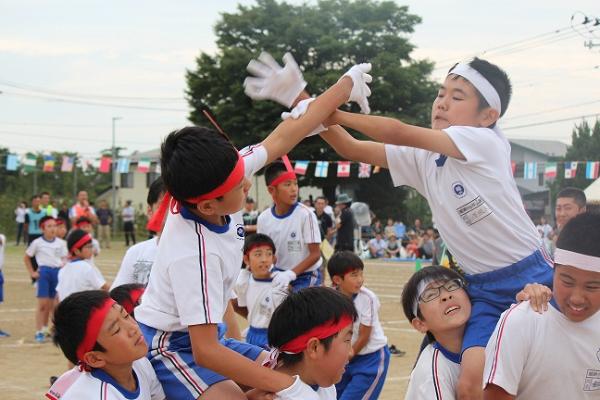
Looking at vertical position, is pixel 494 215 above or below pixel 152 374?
above

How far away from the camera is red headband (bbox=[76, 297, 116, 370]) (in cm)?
372

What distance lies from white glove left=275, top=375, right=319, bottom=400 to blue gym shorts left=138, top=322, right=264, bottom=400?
12.5 inches

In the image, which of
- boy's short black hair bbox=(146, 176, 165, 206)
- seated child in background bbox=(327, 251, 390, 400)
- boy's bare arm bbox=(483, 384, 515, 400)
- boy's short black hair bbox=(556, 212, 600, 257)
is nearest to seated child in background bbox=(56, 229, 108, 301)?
seated child in background bbox=(327, 251, 390, 400)

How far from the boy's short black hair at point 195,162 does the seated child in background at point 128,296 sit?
1436mm

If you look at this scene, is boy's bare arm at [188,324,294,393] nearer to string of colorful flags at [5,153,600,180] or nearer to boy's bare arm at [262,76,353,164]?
boy's bare arm at [262,76,353,164]

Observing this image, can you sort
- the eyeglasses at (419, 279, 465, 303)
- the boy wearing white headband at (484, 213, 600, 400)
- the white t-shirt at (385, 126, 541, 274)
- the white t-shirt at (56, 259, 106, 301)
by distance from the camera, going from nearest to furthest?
1. the boy wearing white headband at (484, 213, 600, 400)
2. the white t-shirt at (385, 126, 541, 274)
3. the eyeglasses at (419, 279, 465, 303)
4. the white t-shirt at (56, 259, 106, 301)

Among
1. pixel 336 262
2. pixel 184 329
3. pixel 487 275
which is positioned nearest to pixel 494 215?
pixel 487 275

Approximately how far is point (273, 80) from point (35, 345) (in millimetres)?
9058

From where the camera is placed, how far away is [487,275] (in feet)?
13.9

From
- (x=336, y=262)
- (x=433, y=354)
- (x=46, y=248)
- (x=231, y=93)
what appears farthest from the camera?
(x=231, y=93)

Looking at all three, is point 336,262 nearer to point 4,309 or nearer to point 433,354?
point 433,354

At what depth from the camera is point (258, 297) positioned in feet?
25.9

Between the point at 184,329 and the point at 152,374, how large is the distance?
29 centimetres

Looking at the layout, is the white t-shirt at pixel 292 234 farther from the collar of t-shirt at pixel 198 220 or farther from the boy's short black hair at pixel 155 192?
the collar of t-shirt at pixel 198 220
